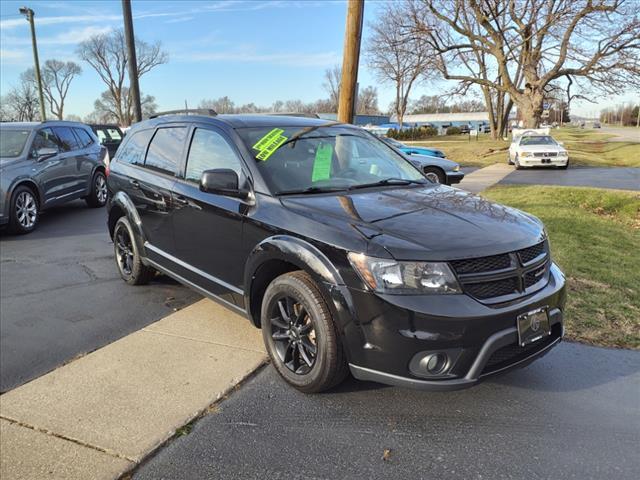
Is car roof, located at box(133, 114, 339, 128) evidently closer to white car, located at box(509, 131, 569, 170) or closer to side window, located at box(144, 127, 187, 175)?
side window, located at box(144, 127, 187, 175)

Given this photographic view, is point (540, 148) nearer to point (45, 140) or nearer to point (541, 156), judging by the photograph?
point (541, 156)

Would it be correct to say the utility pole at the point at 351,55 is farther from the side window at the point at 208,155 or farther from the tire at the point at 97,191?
the tire at the point at 97,191

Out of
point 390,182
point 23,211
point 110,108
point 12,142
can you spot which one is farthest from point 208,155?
point 110,108

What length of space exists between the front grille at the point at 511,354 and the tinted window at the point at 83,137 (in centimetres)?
1004

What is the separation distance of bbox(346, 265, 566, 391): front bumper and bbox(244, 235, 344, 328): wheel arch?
0.20 m

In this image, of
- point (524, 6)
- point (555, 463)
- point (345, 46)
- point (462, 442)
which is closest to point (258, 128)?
point (462, 442)

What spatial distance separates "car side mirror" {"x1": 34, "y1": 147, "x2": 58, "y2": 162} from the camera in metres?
8.79

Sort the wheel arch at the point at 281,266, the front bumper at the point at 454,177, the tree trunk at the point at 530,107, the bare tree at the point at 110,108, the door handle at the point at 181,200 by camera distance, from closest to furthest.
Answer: the wheel arch at the point at 281,266 < the door handle at the point at 181,200 < the front bumper at the point at 454,177 < the tree trunk at the point at 530,107 < the bare tree at the point at 110,108

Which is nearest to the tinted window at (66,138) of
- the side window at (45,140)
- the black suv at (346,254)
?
the side window at (45,140)

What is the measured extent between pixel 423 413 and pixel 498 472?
596mm

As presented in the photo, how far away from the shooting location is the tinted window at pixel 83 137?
10.5 m

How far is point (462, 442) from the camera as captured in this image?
2.75m

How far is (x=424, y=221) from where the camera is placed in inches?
119

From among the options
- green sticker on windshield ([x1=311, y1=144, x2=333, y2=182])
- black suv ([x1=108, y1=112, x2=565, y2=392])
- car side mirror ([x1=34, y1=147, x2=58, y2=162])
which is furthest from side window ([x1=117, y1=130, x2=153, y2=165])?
car side mirror ([x1=34, y1=147, x2=58, y2=162])
